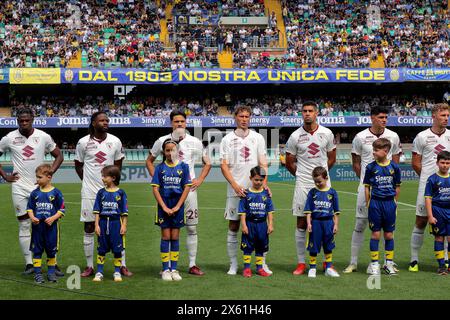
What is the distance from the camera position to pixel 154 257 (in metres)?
10.3

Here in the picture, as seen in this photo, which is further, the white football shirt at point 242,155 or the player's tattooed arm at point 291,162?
the player's tattooed arm at point 291,162

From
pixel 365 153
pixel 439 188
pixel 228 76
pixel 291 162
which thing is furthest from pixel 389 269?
pixel 228 76

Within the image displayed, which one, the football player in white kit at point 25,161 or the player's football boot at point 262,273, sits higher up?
the football player in white kit at point 25,161

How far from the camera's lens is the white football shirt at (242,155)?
8898 mm

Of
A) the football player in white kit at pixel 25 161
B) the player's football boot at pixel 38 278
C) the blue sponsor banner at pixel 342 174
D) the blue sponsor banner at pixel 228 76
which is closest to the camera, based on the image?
the player's football boot at pixel 38 278

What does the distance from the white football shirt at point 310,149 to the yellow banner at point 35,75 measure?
3191 centimetres

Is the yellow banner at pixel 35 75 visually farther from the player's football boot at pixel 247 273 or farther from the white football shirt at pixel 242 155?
the player's football boot at pixel 247 273

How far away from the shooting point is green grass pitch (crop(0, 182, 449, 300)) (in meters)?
7.53

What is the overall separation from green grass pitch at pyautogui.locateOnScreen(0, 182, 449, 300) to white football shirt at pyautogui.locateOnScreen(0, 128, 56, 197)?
120 cm

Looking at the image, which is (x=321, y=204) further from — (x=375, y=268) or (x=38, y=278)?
(x=38, y=278)

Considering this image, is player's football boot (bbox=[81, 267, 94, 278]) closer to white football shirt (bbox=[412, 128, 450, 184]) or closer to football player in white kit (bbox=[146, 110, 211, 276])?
football player in white kit (bbox=[146, 110, 211, 276])

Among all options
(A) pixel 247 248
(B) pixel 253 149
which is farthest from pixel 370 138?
(A) pixel 247 248

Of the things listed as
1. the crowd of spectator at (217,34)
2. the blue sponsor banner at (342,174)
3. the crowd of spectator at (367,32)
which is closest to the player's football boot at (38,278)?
the blue sponsor banner at (342,174)

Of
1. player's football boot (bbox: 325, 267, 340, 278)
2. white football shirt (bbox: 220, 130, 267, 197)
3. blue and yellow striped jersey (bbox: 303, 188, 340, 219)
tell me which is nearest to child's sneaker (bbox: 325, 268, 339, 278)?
player's football boot (bbox: 325, 267, 340, 278)
